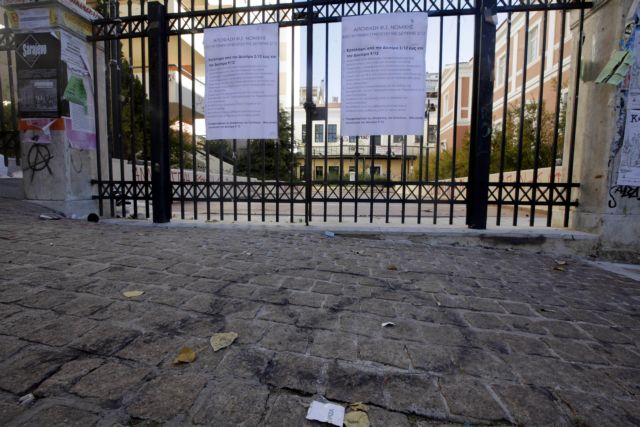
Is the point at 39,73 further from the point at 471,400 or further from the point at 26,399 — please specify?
the point at 471,400

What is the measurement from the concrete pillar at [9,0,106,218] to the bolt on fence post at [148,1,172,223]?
126cm

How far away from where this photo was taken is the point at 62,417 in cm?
144

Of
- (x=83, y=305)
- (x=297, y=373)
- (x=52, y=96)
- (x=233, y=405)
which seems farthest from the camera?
(x=52, y=96)

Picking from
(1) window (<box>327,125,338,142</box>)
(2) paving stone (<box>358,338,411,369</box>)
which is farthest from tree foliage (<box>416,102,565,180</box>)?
(1) window (<box>327,125,338,142</box>)

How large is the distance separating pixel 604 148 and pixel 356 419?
5032mm

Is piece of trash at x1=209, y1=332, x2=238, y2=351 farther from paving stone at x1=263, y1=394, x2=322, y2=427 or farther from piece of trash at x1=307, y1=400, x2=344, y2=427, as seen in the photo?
piece of trash at x1=307, y1=400, x2=344, y2=427

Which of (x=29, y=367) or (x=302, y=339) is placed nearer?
(x=29, y=367)

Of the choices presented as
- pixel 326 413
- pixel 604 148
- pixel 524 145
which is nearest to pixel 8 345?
pixel 326 413

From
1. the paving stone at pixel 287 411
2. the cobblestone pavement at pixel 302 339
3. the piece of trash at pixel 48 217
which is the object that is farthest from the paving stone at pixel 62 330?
the piece of trash at pixel 48 217

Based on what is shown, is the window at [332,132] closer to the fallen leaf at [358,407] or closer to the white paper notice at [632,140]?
the white paper notice at [632,140]

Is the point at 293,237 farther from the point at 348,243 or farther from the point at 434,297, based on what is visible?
the point at 434,297

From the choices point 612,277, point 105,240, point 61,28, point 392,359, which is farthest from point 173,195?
point 612,277

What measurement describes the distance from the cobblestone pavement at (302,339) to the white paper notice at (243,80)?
2444 millimetres

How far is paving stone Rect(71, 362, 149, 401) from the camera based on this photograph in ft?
5.22
